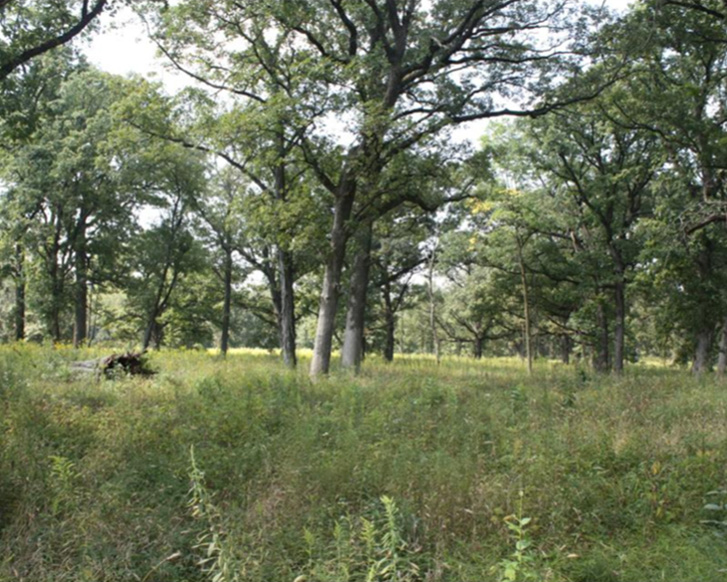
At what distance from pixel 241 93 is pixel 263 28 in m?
1.83

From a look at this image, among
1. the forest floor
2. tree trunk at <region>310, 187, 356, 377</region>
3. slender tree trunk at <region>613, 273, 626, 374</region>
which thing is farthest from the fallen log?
slender tree trunk at <region>613, 273, 626, 374</region>

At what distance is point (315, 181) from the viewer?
1496 centimetres

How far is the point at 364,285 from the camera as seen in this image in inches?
681

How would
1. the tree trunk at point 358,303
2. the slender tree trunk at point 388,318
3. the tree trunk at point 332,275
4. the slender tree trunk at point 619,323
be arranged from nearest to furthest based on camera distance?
the tree trunk at point 332,275, the tree trunk at point 358,303, the slender tree trunk at point 619,323, the slender tree trunk at point 388,318

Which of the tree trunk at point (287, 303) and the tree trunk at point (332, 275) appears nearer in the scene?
the tree trunk at point (332, 275)

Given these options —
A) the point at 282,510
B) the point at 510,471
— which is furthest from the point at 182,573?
the point at 510,471

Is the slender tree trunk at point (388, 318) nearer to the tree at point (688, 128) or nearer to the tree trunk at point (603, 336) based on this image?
the tree trunk at point (603, 336)

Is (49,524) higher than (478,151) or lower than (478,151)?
lower

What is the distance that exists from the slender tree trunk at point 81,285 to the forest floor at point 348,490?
67.7 ft

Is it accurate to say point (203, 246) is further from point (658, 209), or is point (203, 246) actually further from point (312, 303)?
point (658, 209)

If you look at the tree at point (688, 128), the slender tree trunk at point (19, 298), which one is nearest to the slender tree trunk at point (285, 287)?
the tree at point (688, 128)

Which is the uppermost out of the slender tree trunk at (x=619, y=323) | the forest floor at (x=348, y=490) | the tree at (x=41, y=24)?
the tree at (x=41, y=24)

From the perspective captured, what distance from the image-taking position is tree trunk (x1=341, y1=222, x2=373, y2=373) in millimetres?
16264

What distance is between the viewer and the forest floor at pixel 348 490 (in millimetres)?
3592
